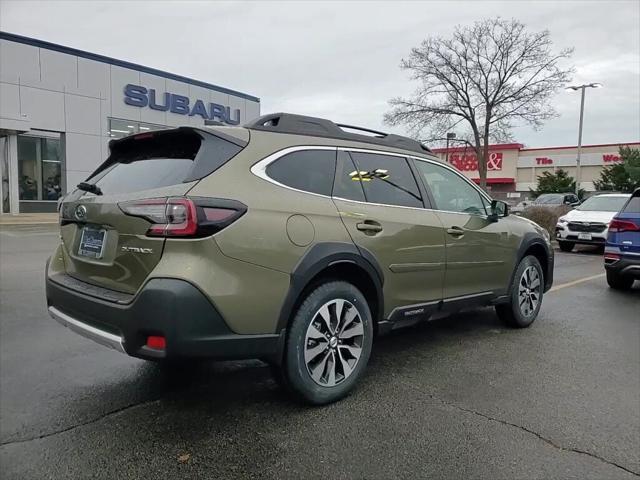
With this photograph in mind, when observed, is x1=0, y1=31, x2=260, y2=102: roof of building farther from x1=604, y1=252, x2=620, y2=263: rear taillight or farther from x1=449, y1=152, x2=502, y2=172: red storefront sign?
x1=449, y1=152, x2=502, y2=172: red storefront sign

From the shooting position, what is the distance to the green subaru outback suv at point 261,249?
2.74 m

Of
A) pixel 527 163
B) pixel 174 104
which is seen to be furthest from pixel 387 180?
pixel 527 163

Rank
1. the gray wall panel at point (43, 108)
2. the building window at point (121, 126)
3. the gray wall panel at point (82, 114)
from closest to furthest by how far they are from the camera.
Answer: the gray wall panel at point (43, 108), the gray wall panel at point (82, 114), the building window at point (121, 126)

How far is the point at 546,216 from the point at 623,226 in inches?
349

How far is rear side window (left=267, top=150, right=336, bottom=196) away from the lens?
3.26 m

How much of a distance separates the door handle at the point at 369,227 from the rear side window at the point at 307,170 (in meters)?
0.31

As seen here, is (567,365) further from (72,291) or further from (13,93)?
(13,93)

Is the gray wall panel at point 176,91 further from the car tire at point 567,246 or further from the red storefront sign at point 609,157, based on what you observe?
the red storefront sign at point 609,157

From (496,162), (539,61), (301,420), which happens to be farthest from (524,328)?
(496,162)

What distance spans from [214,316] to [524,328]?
3847 mm

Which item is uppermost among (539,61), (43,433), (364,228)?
(539,61)

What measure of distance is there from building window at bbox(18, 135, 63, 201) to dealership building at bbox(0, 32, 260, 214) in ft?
0.13

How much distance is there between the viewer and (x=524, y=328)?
213 inches

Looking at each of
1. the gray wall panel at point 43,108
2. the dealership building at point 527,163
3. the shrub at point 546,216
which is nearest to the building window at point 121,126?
the gray wall panel at point 43,108
